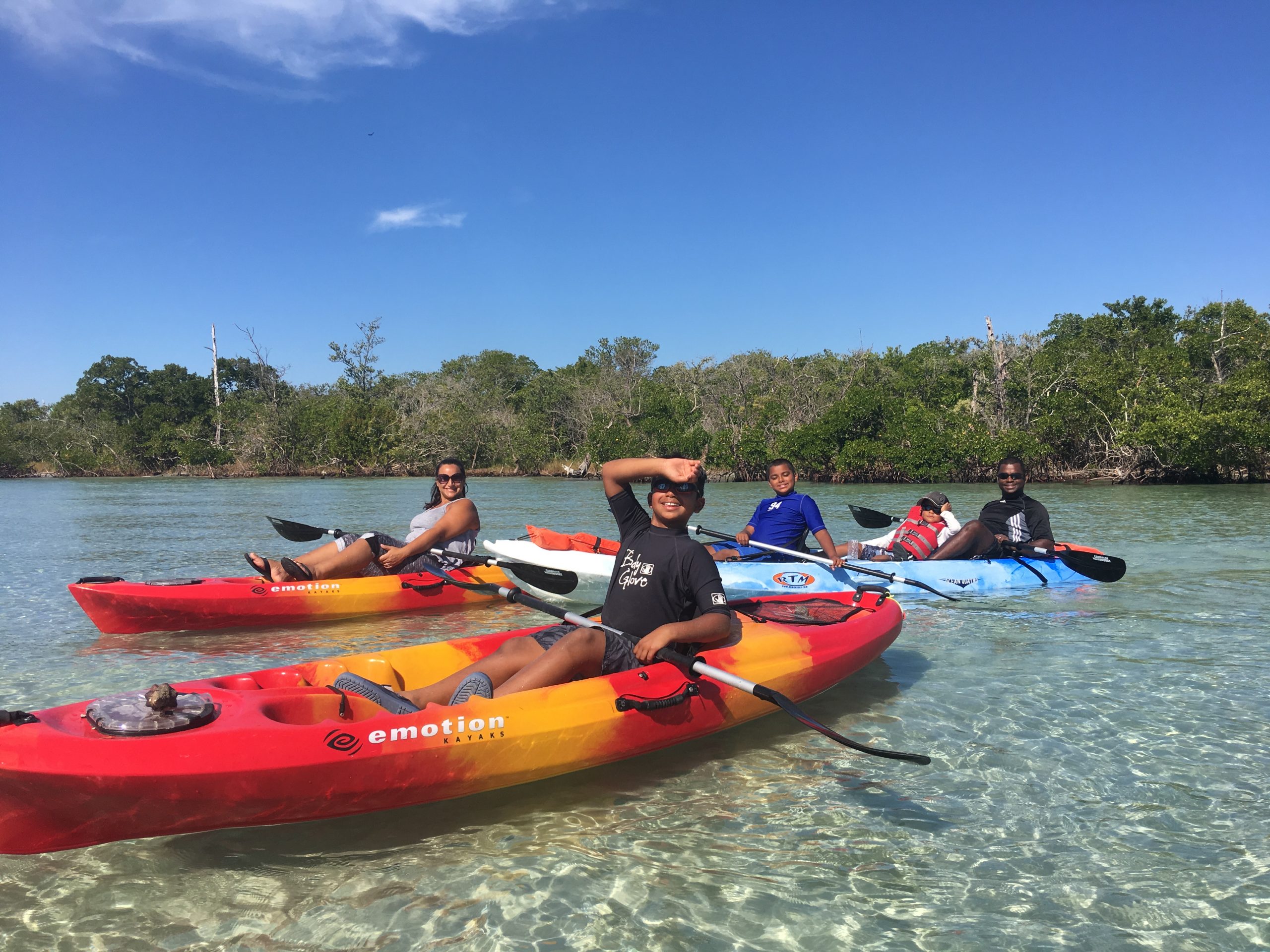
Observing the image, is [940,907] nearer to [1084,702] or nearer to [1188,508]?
[1084,702]

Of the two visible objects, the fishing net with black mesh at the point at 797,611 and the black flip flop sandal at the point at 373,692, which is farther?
the fishing net with black mesh at the point at 797,611

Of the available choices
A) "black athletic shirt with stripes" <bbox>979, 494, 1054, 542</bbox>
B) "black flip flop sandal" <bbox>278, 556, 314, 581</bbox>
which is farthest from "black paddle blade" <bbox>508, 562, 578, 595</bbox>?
"black athletic shirt with stripes" <bbox>979, 494, 1054, 542</bbox>

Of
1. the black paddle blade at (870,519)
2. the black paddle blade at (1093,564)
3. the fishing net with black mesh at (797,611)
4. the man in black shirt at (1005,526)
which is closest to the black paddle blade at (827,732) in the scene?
the fishing net with black mesh at (797,611)

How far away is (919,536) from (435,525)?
4.78 meters

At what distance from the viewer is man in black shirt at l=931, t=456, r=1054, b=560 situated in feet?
27.6

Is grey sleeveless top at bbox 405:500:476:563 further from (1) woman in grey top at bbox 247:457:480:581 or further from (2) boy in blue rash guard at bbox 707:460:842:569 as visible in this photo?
(2) boy in blue rash guard at bbox 707:460:842:569

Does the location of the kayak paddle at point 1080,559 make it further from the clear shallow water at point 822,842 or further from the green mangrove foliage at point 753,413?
the green mangrove foliage at point 753,413

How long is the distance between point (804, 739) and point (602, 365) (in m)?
45.6

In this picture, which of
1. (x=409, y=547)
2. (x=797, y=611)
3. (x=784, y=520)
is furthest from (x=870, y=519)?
(x=409, y=547)

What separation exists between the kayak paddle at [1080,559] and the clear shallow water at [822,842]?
184 cm

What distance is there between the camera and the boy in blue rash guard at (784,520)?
304 inches

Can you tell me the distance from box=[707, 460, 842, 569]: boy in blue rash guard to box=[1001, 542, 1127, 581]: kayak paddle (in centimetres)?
218

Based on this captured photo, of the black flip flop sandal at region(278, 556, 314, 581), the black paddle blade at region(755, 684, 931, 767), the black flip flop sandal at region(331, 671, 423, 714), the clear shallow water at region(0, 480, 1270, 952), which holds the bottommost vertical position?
the clear shallow water at region(0, 480, 1270, 952)

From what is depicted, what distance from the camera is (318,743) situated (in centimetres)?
323
